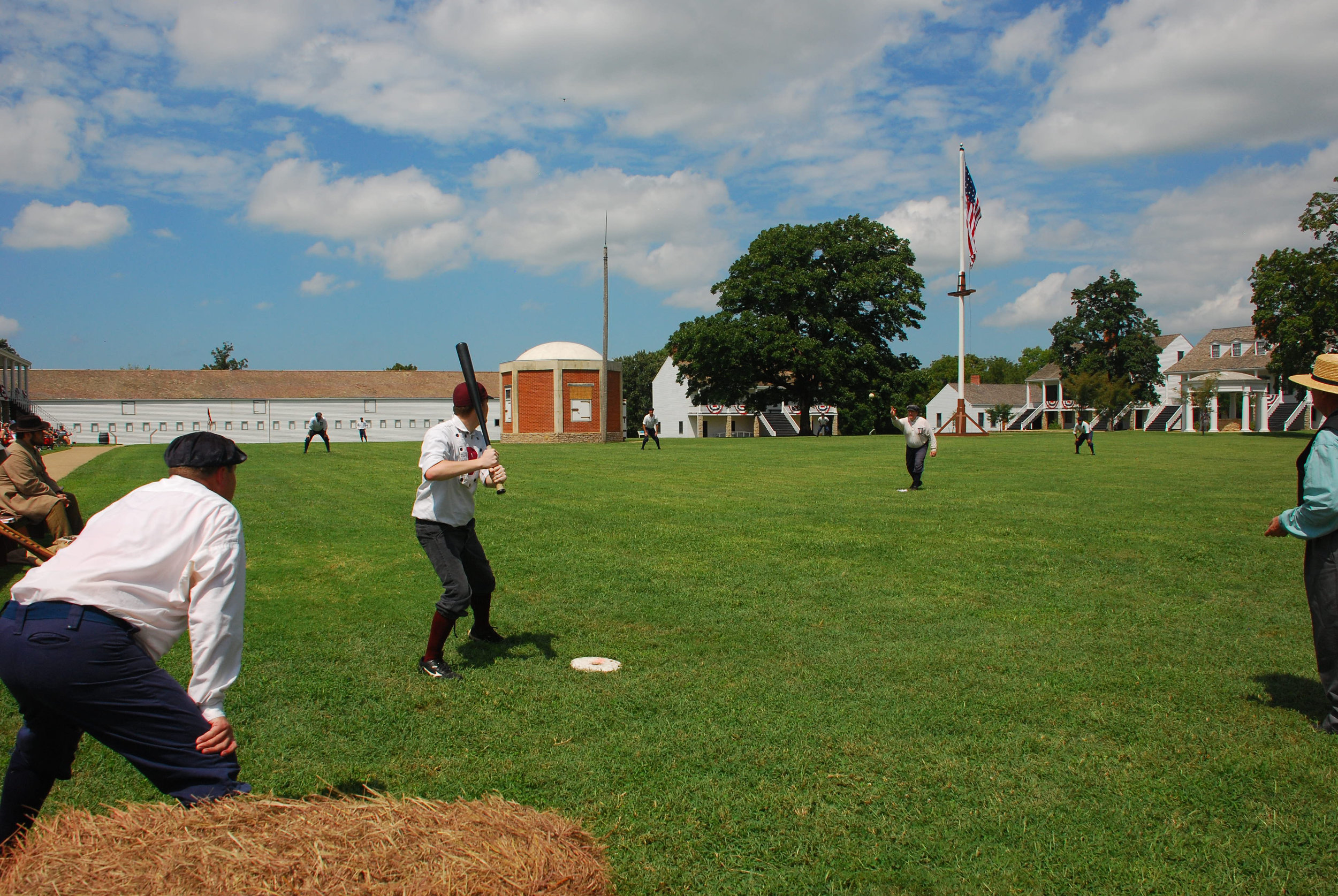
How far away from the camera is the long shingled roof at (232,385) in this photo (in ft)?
262

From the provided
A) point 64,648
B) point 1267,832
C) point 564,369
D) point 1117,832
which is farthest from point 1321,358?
point 564,369

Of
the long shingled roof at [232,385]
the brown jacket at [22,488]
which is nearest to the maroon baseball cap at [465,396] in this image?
the brown jacket at [22,488]

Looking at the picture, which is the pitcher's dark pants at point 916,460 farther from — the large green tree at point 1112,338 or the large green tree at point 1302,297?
the large green tree at point 1112,338

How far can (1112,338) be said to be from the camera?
3403 inches

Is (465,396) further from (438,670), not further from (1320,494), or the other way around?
(1320,494)

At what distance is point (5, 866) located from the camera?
277 cm

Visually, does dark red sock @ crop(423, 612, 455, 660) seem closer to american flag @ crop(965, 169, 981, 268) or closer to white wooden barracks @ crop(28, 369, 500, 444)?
american flag @ crop(965, 169, 981, 268)

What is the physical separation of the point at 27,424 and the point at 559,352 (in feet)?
153

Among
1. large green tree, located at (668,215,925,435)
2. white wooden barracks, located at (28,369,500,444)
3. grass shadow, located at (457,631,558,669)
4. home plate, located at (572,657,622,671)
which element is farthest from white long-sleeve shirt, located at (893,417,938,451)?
white wooden barracks, located at (28,369,500,444)

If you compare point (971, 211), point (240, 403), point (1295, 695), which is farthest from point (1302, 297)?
point (240, 403)

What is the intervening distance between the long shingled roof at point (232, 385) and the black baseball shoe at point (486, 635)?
231ft

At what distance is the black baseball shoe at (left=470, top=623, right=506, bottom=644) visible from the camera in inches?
275

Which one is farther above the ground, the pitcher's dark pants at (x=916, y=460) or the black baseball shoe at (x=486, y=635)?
the pitcher's dark pants at (x=916, y=460)

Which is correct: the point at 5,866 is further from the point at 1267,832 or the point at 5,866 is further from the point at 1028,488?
the point at 1028,488
